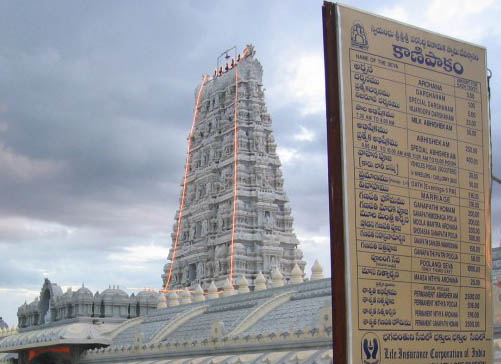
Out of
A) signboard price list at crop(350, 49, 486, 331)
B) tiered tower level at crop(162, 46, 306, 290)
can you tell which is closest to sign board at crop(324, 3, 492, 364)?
signboard price list at crop(350, 49, 486, 331)

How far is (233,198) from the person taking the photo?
5853cm

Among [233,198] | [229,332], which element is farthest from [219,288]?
[229,332]

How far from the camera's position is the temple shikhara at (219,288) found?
2695cm

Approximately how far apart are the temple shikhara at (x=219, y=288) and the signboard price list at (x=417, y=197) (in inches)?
533

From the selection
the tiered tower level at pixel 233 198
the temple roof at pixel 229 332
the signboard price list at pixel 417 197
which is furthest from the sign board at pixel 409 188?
the tiered tower level at pixel 233 198

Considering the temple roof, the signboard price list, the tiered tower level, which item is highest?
the tiered tower level

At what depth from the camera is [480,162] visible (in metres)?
8.48

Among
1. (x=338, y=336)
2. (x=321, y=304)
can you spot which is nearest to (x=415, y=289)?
(x=338, y=336)

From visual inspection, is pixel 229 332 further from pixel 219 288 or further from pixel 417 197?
pixel 219 288

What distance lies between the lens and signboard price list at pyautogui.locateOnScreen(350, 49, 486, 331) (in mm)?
7320

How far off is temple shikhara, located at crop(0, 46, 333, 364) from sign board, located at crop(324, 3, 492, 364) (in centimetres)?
1354

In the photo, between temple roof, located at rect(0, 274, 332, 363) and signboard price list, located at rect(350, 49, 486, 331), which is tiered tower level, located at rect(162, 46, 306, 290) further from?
signboard price list, located at rect(350, 49, 486, 331)

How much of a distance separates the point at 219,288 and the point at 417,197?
49.5 m

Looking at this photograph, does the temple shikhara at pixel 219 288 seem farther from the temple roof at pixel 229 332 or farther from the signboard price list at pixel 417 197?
the signboard price list at pixel 417 197
